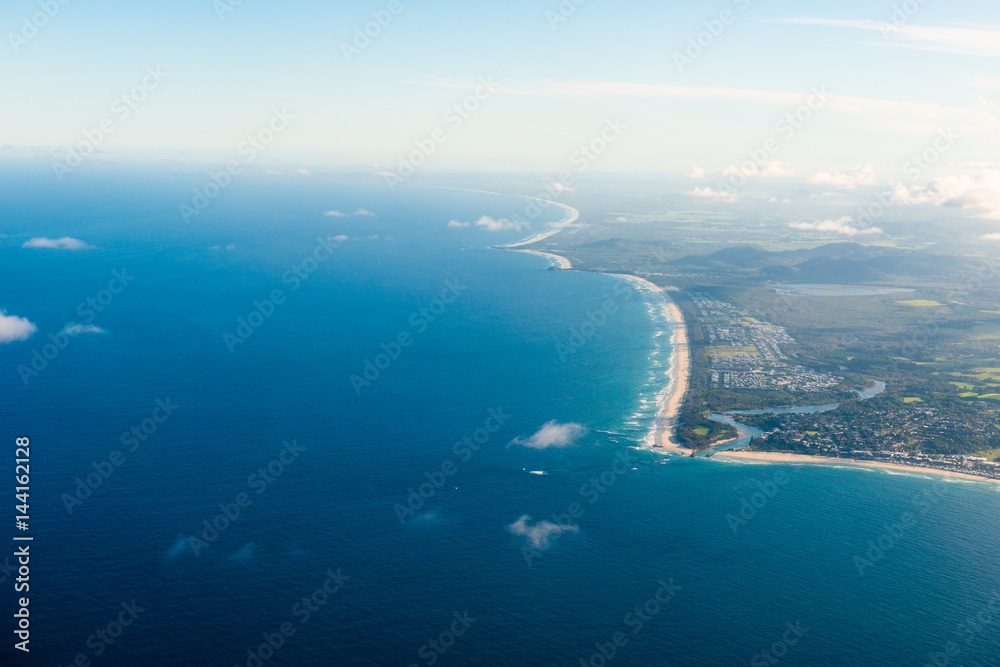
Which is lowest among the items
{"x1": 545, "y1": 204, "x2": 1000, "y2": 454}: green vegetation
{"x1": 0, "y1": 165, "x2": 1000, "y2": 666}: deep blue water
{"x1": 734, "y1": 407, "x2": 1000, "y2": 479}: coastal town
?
{"x1": 545, "y1": 204, "x2": 1000, "y2": 454}: green vegetation

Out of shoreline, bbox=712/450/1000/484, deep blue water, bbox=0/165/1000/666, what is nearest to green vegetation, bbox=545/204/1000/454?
shoreline, bbox=712/450/1000/484

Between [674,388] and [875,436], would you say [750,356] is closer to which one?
[674,388]

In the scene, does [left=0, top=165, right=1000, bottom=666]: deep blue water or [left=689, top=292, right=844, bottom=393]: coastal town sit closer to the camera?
[left=0, top=165, right=1000, bottom=666]: deep blue water

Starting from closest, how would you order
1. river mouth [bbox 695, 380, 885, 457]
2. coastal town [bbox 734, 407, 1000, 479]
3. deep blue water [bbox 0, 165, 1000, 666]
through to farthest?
deep blue water [bbox 0, 165, 1000, 666] → coastal town [bbox 734, 407, 1000, 479] → river mouth [bbox 695, 380, 885, 457]

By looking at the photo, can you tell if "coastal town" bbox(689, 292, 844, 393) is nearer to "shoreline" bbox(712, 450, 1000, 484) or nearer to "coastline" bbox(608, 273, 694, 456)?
"coastline" bbox(608, 273, 694, 456)

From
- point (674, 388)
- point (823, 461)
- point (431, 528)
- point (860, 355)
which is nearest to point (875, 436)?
point (823, 461)

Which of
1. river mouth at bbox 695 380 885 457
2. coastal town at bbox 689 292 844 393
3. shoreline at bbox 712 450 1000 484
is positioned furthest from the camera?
coastal town at bbox 689 292 844 393

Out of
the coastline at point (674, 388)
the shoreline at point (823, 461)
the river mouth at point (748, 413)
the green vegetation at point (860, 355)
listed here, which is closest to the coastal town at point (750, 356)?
the green vegetation at point (860, 355)

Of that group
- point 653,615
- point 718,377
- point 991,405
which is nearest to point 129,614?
point 653,615
